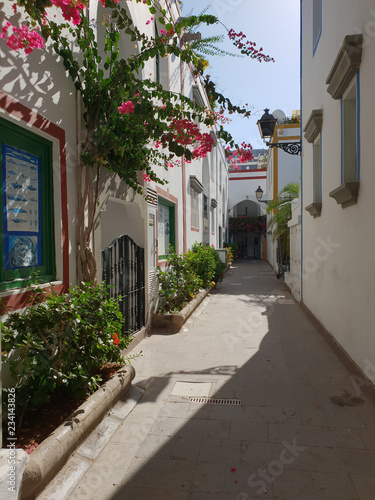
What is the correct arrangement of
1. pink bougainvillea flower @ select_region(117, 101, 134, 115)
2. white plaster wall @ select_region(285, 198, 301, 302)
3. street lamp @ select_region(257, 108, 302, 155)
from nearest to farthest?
pink bougainvillea flower @ select_region(117, 101, 134, 115) < street lamp @ select_region(257, 108, 302, 155) < white plaster wall @ select_region(285, 198, 301, 302)

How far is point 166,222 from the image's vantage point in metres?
8.45

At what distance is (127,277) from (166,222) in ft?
10.5

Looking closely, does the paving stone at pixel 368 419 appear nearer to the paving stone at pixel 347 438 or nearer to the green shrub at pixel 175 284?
the paving stone at pixel 347 438

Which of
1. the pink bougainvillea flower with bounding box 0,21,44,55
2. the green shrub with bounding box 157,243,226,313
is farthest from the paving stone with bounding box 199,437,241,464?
the green shrub with bounding box 157,243,226,313

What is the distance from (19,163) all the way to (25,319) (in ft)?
Result: 3.95

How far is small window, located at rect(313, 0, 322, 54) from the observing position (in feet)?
21.0

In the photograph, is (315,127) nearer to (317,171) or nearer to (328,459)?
(317,171)

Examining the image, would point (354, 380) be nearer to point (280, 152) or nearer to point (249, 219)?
point (280, 152)

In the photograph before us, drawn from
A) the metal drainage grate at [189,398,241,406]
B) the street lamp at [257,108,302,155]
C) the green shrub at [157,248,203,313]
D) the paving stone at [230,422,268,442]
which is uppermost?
A: the street lamp at [257,108,302,155]

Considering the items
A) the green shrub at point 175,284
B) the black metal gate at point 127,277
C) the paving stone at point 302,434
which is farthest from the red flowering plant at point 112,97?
the green shrub at point 175,284

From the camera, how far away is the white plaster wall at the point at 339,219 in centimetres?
377

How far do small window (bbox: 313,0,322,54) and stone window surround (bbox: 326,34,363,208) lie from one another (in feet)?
6.99

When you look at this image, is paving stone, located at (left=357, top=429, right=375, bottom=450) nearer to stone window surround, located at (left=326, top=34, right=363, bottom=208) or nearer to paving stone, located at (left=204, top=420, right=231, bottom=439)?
paving stone, located at (left=204, top=420, right=231, bottom=439)

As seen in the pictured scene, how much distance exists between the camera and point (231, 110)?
4.57 m
